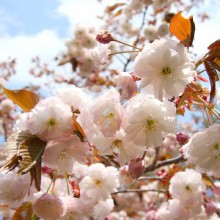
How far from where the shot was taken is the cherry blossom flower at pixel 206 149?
1.18m

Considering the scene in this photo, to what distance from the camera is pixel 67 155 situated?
1198 millimetres

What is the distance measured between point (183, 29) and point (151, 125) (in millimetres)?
327

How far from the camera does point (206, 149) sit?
122 cm

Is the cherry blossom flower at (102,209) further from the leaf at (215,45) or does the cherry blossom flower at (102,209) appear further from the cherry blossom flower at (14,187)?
the leaf at (215,45)

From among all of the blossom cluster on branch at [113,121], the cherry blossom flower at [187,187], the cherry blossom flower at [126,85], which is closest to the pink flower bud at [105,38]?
the blossom cluster on branch at [113,121]

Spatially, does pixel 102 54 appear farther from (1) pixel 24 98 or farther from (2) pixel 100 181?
(2) pixel 100 181

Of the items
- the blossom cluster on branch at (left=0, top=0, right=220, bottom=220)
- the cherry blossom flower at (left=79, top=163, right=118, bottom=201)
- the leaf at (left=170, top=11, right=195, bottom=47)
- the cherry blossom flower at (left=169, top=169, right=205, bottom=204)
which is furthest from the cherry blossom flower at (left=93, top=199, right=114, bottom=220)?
the leaf at (left=170, top=11, right=195, bottom=47)

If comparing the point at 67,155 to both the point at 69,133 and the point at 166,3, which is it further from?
the point at 166,3

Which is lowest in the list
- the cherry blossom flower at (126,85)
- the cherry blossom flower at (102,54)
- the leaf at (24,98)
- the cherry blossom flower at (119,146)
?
the cherry blossom flower at (119,146)

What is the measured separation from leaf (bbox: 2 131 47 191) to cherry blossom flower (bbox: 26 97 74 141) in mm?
28

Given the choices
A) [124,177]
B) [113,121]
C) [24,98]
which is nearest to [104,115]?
[113,121]

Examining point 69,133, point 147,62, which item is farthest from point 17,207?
point 147,62

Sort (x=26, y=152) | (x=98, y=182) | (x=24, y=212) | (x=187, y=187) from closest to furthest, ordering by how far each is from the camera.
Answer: (x=26, y=152), (x=24, y=212), (x=98, y=182), (x=187, y=187)

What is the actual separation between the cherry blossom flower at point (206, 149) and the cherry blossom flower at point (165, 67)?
0.65 ft
